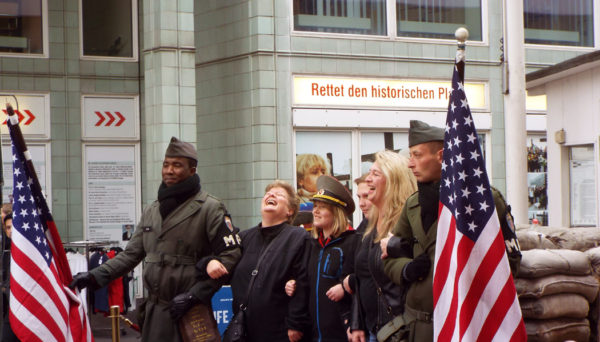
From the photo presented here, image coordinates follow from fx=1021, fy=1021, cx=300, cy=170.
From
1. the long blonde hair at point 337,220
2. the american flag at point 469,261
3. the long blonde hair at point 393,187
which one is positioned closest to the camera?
the american flag at point 469,261

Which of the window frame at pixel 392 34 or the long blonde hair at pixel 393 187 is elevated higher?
the window frame at pixel 392 34

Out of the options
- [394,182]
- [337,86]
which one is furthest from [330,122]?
[394,182]

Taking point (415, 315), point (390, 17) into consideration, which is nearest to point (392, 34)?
point (390, 17)

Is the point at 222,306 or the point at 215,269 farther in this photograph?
the point at 222,306

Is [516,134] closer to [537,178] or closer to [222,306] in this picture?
[222,306]

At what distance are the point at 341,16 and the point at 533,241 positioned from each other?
1370cm

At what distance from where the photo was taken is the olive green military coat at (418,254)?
5770mm

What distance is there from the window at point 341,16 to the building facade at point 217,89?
26 mm

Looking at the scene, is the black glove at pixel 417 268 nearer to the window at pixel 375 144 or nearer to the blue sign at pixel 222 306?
A: the blue sign at pixel 222 306

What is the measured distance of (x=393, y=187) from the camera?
6719mm

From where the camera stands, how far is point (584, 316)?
265 inches

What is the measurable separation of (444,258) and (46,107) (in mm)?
15693

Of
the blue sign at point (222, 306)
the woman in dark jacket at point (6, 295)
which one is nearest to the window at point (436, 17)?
the blue sign at point (222, 306)

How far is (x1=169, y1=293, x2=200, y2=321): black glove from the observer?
7.36m
